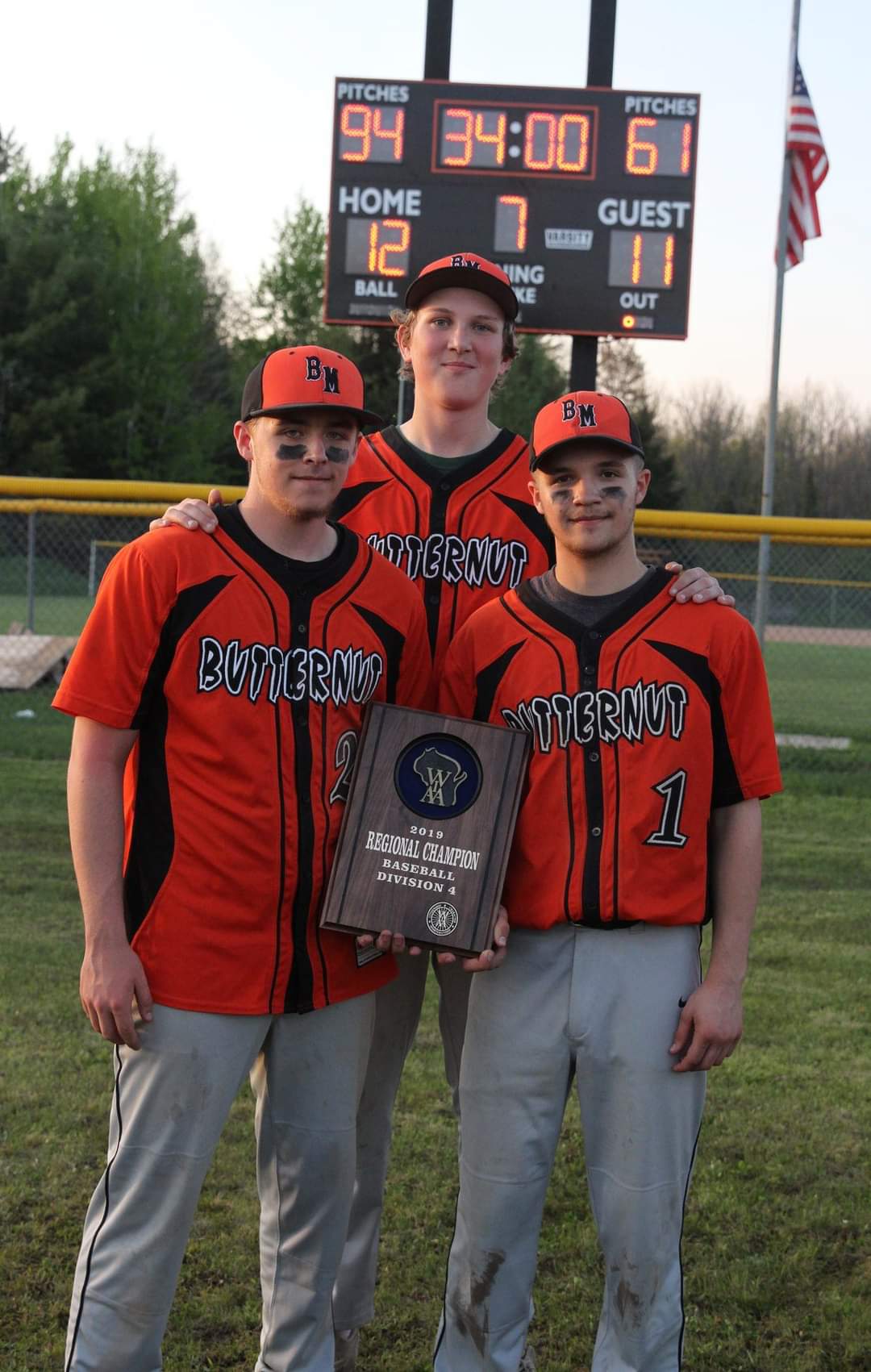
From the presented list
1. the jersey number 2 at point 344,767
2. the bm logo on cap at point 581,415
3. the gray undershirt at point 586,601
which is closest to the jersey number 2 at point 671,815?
the gray undershirt at point 586,601

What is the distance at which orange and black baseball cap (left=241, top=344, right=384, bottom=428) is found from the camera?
233cm

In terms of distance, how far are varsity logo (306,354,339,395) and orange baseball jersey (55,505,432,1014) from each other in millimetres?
284

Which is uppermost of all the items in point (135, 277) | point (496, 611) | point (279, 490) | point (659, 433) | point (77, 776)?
point (135, 277)

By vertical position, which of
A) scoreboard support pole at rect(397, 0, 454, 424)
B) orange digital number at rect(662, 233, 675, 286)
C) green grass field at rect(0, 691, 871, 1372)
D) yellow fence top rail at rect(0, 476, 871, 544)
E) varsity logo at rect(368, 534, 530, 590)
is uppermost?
scoreboard support pole at rect(397, 0, 454, 424)

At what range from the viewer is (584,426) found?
2.39m

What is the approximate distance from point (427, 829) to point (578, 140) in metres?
7.75

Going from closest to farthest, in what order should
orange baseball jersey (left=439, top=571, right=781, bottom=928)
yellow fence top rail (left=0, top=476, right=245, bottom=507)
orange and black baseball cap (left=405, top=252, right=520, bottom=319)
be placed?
orange baseball jersey (left=439, top=571, right=781, bottom=928) → orange and black baseball cap (left=405, top=252, right=520, bottom=319) → yellow fence top rail (left=0, top=476, right=245, bottom=507)

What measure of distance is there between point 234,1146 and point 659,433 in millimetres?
42159

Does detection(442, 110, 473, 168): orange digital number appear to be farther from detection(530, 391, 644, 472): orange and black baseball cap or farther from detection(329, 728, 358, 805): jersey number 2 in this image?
detection(329, 728, 358, 805): jersey number 2

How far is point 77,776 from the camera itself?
2.25 metres

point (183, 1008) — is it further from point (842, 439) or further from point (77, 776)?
point (842, 439)

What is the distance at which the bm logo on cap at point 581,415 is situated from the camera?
7.85 feet

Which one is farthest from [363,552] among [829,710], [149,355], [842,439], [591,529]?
[842,439]

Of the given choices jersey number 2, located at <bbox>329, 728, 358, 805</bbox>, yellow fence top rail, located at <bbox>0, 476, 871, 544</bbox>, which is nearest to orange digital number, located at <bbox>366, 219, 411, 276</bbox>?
yellow fence top rail, located at <bbox>0, 476, 871, 544</bbox>
